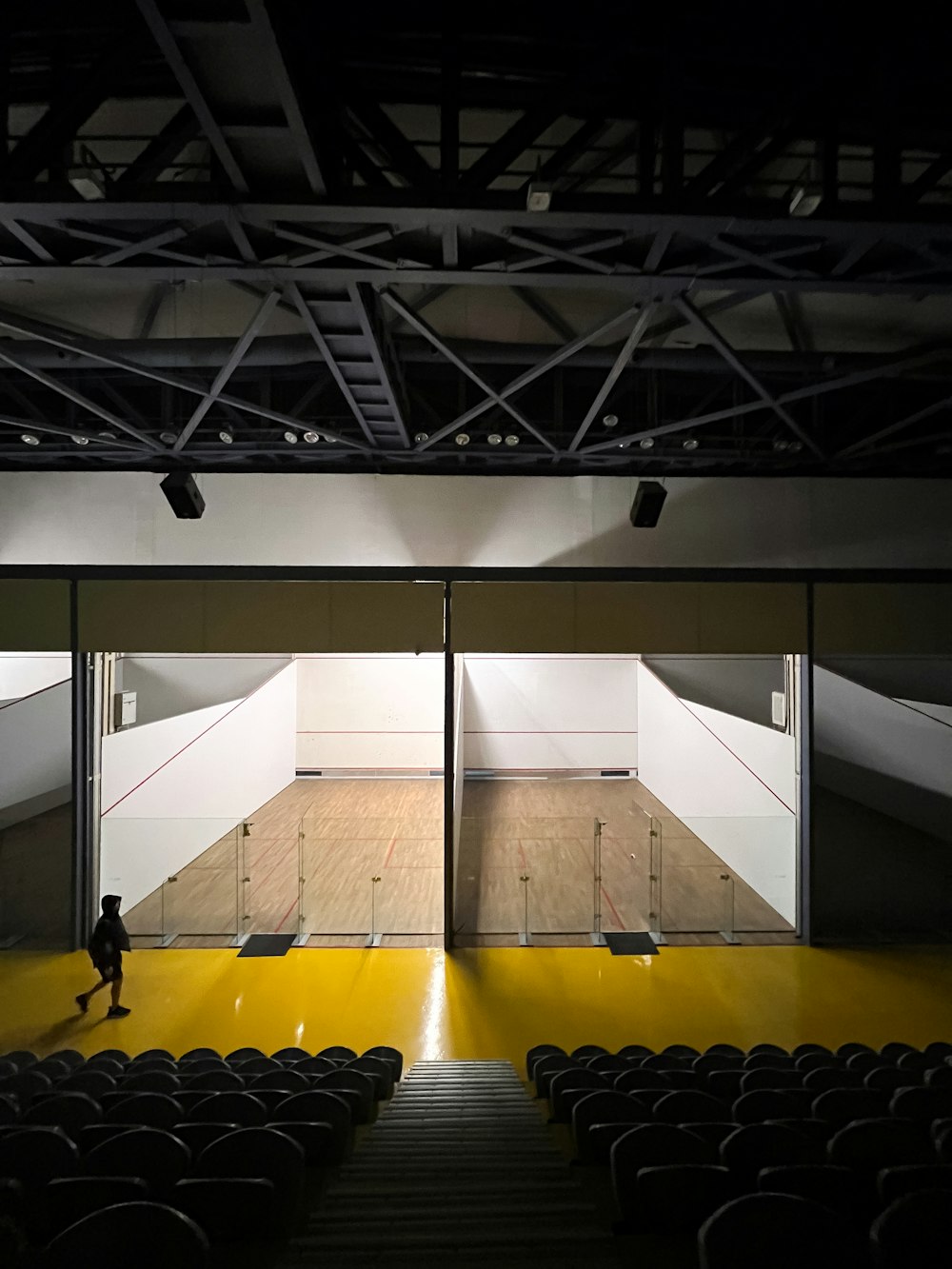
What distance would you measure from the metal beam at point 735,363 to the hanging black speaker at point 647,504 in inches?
61.2

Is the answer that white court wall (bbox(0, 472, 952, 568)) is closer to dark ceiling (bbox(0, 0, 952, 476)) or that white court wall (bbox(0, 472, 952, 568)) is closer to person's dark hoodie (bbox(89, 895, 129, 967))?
dark ceiling (bbox(0, 0, 952, 476))

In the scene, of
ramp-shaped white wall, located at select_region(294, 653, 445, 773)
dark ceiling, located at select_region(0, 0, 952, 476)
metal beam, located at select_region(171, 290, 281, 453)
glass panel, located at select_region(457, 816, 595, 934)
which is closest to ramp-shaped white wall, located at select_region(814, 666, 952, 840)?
glass panel, located at select_region(457, 816, 595, 934)

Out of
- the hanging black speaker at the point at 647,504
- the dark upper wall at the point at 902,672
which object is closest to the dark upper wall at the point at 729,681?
the dark upper wall at the point at 902,672

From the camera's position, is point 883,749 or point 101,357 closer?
point 101,357

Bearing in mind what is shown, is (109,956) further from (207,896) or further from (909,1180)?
(909,1180)

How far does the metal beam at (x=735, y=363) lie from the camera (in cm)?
462

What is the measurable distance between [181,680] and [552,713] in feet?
31.7

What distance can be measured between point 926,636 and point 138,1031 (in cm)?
1025

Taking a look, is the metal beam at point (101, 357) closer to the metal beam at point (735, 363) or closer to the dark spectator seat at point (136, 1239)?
the metal beam at point (735, 363)

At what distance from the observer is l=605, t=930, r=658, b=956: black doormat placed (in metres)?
8.20

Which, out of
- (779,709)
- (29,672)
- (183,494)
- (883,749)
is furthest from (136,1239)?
(779,709)

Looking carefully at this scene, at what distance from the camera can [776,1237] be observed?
67.1 inches

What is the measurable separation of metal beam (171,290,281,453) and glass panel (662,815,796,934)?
7414mm

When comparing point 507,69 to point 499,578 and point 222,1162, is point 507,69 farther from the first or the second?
point 499,578
